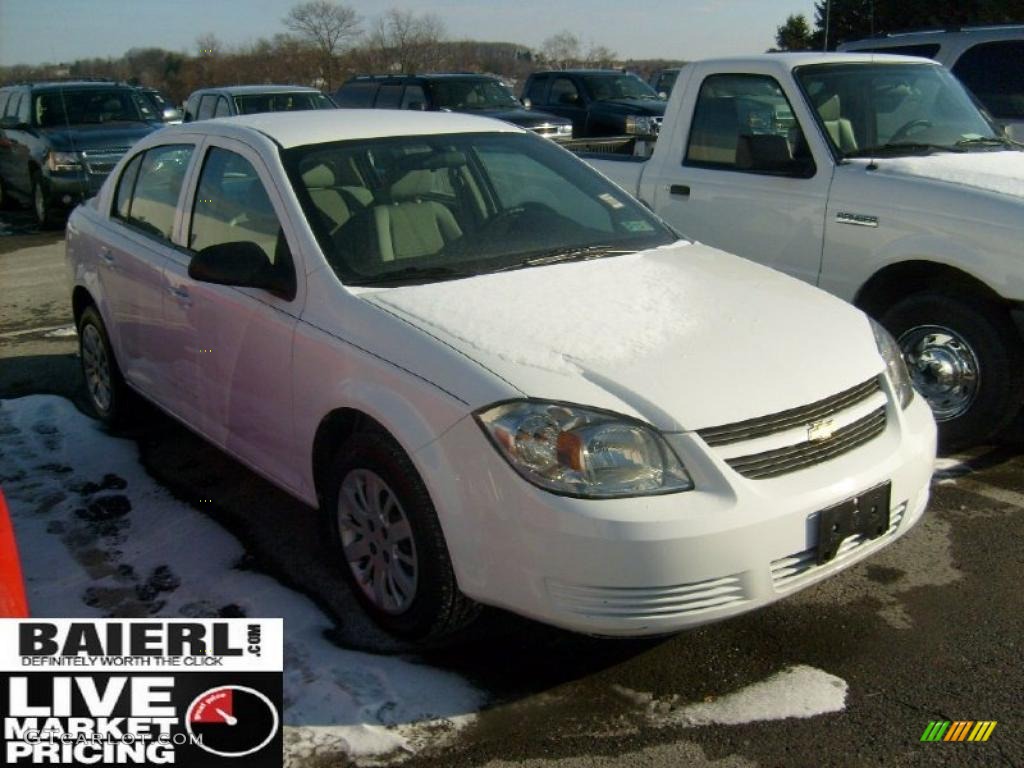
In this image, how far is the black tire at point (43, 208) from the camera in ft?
44.4

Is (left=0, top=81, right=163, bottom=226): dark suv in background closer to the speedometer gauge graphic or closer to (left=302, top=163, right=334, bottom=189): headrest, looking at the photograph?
(left=302, top=163, right=334, bottom=189): headrest

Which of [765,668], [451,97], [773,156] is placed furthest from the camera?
[451,97]

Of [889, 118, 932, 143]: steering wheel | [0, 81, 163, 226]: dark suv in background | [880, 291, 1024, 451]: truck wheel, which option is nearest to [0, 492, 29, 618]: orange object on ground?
[880, 291, 1024, 451]: truck wheel

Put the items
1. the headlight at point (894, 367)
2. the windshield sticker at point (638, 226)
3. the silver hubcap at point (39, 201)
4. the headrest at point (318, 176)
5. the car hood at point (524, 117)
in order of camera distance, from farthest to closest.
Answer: the car hood at point (524, 117) → the silver hubcap at point (39, 201) → the windshield sticker at point (638, 226) → the headrest at point (318, 176) → the headlight at point (894, 367)

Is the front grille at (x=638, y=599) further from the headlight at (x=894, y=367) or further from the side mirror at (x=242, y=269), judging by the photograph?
the side mirror at (x=242, y=269)

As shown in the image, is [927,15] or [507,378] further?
[927,15]

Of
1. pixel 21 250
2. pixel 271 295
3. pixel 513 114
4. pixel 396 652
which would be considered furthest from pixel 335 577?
pixel 513 114

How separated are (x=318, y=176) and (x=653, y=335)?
1487 mm

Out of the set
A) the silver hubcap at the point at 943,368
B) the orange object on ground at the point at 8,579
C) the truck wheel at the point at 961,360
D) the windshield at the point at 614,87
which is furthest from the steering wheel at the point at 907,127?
the windshield at the point at 614,87

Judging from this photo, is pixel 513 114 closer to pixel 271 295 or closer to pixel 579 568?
pixel 271 295

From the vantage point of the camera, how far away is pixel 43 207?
13688mm

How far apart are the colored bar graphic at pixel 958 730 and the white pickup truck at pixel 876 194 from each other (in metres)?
2.31

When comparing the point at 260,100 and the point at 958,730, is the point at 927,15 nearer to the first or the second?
the point at 260,100

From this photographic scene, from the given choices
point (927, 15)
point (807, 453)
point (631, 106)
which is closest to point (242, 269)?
point (807, 453)
